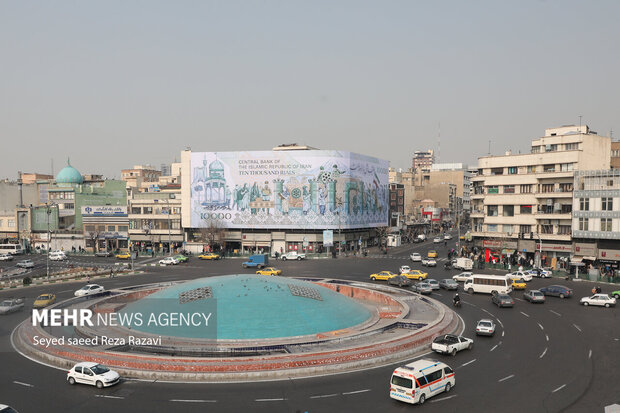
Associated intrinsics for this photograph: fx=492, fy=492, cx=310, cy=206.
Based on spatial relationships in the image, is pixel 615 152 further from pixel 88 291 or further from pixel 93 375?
pixel 93 375

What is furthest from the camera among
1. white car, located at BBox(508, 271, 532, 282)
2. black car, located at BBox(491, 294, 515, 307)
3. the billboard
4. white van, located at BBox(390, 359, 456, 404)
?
the billboard

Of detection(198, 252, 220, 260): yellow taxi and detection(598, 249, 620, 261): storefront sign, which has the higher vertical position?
detection(598, 249, 620, 261): storefront sign

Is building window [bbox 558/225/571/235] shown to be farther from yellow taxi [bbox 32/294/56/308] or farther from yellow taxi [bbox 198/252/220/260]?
yellow taxi [bbox 32/294/56/308]

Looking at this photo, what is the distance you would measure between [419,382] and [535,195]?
62.3 m

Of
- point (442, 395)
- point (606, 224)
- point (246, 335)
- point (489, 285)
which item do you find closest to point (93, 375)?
point (246, 335)

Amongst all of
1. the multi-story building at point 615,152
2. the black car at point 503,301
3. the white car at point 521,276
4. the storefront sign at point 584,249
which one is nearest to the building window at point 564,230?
the storefront sign at point 584,249

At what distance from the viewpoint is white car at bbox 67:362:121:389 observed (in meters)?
23.7

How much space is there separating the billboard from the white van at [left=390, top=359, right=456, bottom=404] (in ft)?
256

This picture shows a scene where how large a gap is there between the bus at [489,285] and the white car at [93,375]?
38167 mm

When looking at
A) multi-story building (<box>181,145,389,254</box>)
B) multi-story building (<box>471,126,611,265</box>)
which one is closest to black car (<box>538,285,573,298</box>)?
multi-story building (<box>471,126,611,265</box>)

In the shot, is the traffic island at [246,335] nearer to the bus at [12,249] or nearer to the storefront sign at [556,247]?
the storefront sign at [556,247]

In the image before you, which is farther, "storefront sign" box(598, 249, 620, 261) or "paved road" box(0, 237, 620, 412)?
"storefront sign" box(598, 249, 620, 261)

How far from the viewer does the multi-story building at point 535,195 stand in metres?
72.4

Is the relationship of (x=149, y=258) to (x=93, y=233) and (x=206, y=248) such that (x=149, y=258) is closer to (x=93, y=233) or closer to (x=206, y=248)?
(x=206, y=248)
